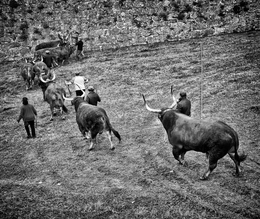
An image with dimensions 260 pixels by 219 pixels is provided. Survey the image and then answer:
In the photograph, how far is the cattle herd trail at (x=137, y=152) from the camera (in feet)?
21.6

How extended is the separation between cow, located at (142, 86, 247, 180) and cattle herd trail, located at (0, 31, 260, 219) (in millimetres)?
466

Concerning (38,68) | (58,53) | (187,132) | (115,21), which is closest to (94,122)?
(187,132)

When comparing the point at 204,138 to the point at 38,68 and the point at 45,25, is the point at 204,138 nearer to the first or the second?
the point at 38,68

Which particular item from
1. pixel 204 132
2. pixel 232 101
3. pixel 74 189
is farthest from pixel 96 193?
pixel 232 101

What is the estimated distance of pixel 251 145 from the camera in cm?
846

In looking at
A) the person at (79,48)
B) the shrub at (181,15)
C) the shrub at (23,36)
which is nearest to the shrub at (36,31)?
the shrub at (23,36)

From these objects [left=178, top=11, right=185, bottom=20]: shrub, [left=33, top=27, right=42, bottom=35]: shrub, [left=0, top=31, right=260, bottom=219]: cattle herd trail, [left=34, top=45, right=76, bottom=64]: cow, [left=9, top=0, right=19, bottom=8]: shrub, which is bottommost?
[left=0, top=31, right=260, bottom=219]: cattle herd trail

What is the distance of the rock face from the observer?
19.7 meters

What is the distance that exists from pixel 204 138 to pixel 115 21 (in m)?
14.9

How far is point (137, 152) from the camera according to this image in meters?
9.03

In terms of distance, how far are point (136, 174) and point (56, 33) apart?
1519 cm

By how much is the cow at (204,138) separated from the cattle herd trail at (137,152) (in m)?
0.47

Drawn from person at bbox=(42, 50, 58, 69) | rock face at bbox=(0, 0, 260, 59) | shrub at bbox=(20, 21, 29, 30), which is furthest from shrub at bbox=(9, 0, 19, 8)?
person at bbox=(42, 50, 58, 69)

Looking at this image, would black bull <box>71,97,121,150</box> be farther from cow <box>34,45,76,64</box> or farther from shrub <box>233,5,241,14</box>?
shrub <box>233,5,241,14</box>
